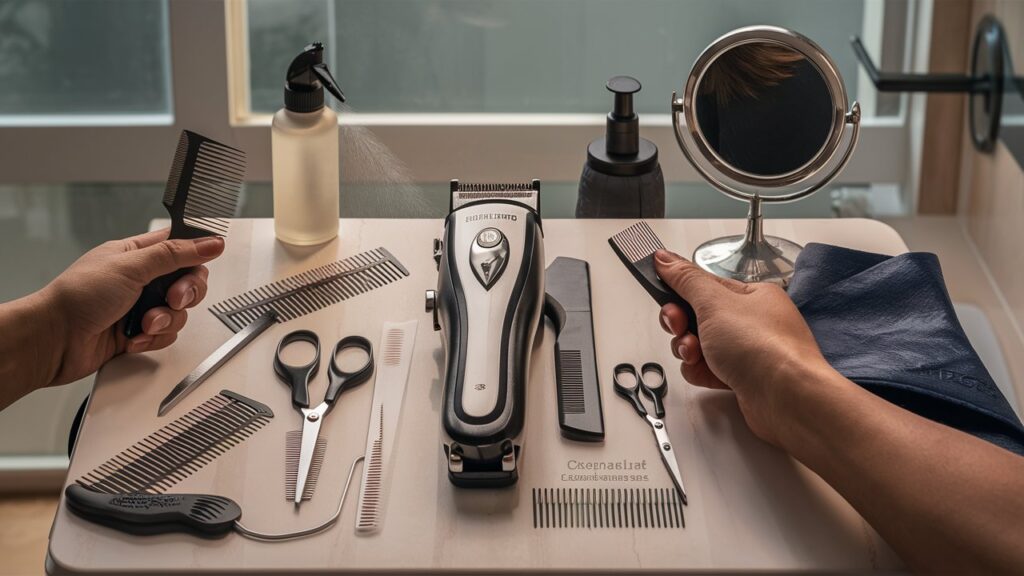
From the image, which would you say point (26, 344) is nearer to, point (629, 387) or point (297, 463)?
point (297, 463)

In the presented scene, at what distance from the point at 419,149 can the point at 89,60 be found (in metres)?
0.51

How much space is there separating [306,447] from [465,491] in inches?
4.7

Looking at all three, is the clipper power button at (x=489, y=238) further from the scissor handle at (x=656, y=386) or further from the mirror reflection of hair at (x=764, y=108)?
the mirror reflection of hair at (x=764, y=108)

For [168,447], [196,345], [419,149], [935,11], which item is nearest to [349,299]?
[196,345]

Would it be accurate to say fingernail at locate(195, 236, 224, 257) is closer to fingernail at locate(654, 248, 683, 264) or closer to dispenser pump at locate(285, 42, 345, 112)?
dispenser pump at locate(285, 42, 345, 112)

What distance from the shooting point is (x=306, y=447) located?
78 cm

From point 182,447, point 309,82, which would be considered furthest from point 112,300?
point 309,82

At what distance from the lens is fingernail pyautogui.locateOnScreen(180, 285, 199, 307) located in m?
0.92

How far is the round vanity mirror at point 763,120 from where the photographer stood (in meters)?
0.99

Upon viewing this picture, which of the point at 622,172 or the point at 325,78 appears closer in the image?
the point at 325,78

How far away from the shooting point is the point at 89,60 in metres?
1.66

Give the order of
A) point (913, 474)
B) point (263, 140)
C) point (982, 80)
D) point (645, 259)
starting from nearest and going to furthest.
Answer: point (913, 474) < point (645, 259) < point (982, 80) < point (263, 140)

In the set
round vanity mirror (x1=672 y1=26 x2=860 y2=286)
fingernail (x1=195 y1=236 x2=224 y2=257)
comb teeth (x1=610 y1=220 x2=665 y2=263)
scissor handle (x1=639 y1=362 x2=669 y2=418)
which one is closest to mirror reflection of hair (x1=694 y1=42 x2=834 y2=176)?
Result: round vanity mirror (x1=672 y1=26 x2=860 y2=286)

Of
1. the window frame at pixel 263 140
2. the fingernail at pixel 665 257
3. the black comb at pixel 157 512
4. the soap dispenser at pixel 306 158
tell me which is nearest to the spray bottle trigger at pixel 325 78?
the soap dispenser at pixel 306 158
